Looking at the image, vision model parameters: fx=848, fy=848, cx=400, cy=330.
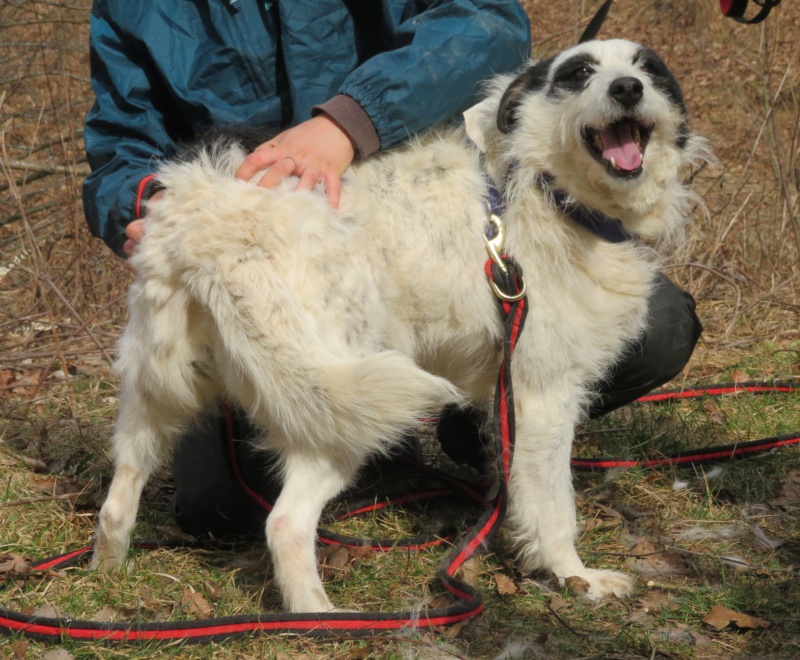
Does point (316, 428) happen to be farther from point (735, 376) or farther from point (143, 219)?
point (735, 376)

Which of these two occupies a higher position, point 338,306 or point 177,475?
point 338,306

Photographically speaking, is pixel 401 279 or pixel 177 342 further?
pixel 401 279

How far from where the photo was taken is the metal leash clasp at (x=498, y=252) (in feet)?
7.48

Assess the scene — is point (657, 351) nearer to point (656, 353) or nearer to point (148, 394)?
point (656, 353)

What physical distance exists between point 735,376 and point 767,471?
917mm

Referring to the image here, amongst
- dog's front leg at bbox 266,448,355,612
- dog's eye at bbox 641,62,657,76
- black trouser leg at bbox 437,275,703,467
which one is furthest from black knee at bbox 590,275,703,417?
dog's front leg at bbox 266,448,355,612

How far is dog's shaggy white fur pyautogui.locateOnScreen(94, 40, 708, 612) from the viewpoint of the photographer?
202 cm

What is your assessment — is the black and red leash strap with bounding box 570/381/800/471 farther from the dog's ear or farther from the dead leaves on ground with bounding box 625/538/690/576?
the dog's ear

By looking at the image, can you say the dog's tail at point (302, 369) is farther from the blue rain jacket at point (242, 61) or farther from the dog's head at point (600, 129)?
the dog's head at point (600, 129)

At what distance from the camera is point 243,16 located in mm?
2535

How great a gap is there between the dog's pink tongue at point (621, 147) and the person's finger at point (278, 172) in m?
0.86

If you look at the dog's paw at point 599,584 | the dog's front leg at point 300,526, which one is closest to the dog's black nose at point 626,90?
the dog's front leg at point 300,526

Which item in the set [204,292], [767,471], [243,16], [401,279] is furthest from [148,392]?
[767,471]

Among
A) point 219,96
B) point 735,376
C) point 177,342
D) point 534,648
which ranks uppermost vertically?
point 219,96
